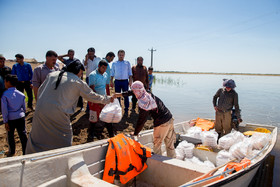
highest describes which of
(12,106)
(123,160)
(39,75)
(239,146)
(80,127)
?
(39,75)

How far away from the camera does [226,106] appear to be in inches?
198

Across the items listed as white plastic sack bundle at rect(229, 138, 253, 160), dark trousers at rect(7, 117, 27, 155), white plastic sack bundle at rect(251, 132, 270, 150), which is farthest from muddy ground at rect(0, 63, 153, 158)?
white plastic sack bundle at rect(251, 132, 270, 150)

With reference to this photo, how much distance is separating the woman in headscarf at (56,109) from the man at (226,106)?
3712 millimetres

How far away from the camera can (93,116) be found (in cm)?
405

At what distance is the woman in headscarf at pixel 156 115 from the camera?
3.01m

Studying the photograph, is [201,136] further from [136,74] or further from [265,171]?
[136,74]

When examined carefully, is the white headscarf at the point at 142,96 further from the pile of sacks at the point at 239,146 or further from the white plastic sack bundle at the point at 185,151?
the pile of sacks at the point at 239,146

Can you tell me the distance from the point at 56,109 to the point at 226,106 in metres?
4.18

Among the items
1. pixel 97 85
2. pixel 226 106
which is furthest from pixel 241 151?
pixel 97 85

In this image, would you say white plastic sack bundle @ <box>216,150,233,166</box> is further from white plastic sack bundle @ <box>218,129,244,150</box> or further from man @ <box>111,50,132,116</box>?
man @ <box>111,50,132,116</box>

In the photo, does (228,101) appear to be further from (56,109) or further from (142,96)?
(56,109)

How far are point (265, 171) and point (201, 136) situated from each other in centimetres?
190

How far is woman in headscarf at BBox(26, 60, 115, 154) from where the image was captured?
2398 mm

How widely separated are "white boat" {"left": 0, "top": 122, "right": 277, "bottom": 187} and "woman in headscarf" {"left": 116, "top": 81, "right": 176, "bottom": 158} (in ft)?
1.42
